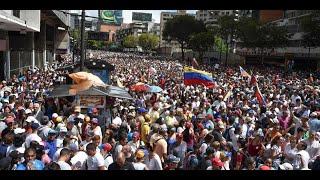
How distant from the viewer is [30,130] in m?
8.59

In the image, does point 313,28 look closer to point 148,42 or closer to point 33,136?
point 33,136

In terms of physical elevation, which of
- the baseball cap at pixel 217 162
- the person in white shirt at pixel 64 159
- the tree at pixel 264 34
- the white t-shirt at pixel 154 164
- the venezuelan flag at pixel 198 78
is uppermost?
the tree at pixel 264 34

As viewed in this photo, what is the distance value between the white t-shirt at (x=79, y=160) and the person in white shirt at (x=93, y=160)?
97 millimetres

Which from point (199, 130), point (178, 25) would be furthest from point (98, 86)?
point (178, 25)

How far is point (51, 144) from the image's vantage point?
827 centimetres

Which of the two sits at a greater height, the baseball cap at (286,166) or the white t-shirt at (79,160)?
the white t-shirt at (79,160)

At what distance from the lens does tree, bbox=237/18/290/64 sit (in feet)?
211

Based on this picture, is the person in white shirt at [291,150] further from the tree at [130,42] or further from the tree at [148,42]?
Result: the tree at [130,42]

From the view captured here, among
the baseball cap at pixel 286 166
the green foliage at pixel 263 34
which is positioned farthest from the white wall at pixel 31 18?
the green foliage at pixel 263 34

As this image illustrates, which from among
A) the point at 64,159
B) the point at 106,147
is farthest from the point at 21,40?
the point at 64,159

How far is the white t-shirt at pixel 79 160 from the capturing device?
7230mm

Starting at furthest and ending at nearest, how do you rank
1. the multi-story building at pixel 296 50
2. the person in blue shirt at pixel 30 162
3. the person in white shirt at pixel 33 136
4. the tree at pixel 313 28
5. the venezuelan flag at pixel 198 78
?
the multi-story building at pixel 296 50, the tree at pixel 313 28, the venezuelan flag at pixel 198 78, the person in white shirt at pixel 33 136, the person in blue shirt at pixel 30 162
